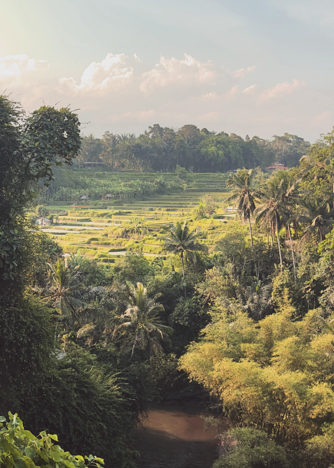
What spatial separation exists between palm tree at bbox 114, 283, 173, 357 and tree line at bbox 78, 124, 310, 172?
2070 inches

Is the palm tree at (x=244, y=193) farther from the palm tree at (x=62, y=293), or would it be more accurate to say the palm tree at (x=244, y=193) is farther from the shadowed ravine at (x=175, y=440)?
the palm tree at (x=62, y=293)

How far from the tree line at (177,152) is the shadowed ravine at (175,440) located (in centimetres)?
5458

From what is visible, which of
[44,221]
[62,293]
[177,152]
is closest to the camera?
[62,293]

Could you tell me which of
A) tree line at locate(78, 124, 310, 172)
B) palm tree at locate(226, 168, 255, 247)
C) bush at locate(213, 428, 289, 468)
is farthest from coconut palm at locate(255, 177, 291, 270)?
tree line at locate(78, 124, 310, 172)

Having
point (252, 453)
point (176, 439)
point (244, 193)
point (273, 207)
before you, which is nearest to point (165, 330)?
point (176, 439)

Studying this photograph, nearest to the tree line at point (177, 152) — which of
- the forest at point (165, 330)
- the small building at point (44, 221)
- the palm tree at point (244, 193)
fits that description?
the small building at point (44, 221)

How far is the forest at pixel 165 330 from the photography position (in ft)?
39.1

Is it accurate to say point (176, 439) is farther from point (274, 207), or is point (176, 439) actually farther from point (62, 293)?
point (274, 207)

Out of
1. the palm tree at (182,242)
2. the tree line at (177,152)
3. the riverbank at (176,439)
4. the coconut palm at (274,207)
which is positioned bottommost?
the riverbank at (176,439)

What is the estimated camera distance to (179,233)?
2795 cm

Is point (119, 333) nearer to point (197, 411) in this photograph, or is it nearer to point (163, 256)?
point (197, 411)

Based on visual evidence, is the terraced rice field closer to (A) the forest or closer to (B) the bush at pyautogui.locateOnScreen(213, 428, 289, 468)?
(A) the forest

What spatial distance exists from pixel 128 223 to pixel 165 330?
952 inches

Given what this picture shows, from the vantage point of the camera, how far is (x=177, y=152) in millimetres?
74875
